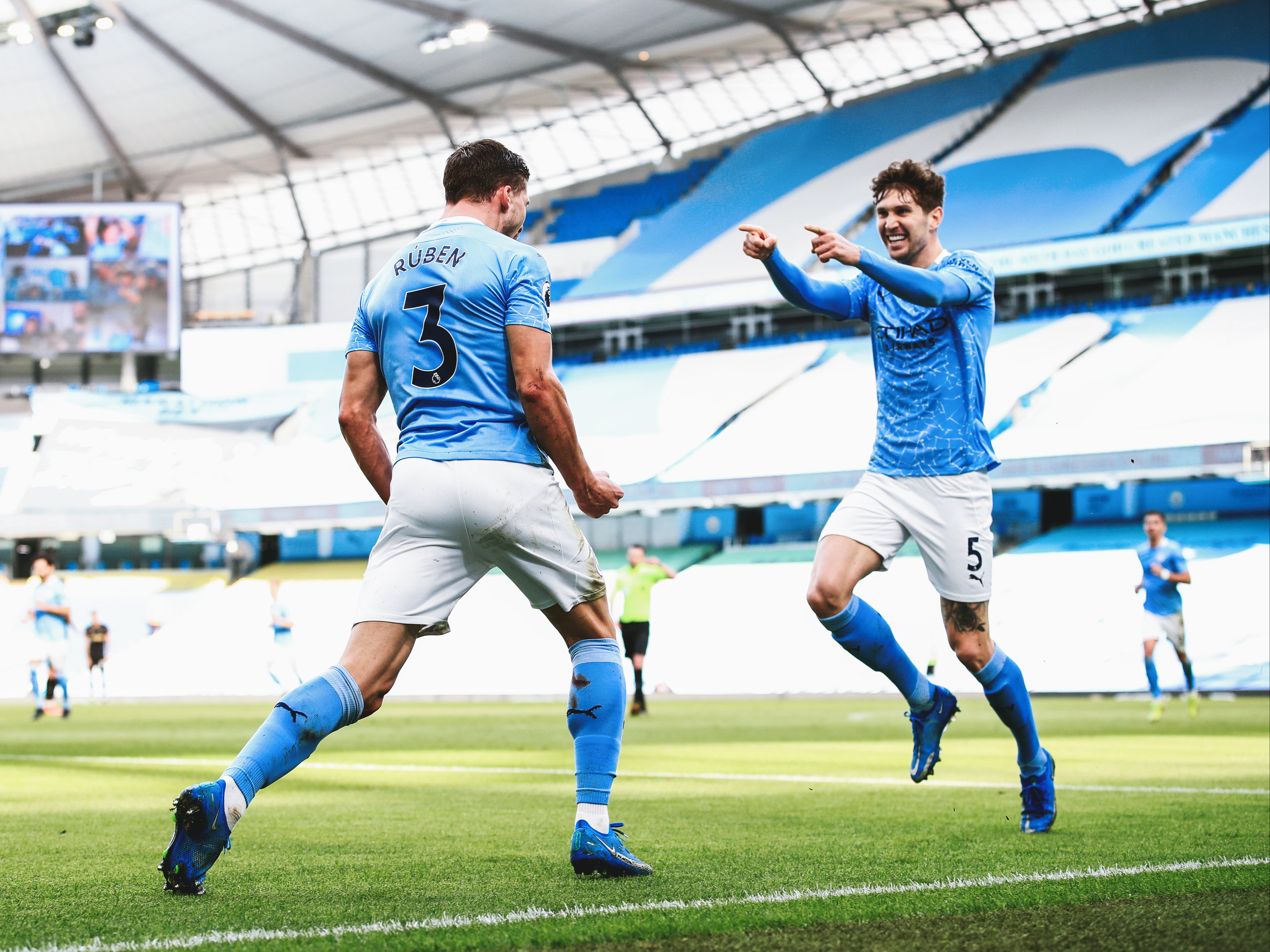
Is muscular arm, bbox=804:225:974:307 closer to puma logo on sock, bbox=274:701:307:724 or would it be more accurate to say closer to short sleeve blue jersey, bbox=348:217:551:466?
short sleeve blue jersey, bbox=348:217:551:466

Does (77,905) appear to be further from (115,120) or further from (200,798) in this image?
(115,120)

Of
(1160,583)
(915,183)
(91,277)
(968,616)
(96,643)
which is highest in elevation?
(91,277)

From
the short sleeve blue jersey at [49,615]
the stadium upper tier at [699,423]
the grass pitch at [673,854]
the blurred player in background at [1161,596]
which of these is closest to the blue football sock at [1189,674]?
the blurred player in background at [1161,596]

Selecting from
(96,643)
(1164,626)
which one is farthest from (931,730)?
(96,643)

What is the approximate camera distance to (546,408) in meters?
3.81

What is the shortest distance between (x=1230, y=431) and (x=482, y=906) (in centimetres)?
2444

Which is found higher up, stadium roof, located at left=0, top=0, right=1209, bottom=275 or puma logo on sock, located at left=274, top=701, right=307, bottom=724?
stadium roof, located at left=0, top=0, right=1209, bottom=275

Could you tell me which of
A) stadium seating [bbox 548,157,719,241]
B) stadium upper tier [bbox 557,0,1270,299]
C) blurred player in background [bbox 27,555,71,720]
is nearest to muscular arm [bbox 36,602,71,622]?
blurred player in background [bbox 27,555,71,720]

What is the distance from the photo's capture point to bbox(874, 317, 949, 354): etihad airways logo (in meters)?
5.20

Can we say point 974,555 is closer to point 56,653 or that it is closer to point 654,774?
point 654,774

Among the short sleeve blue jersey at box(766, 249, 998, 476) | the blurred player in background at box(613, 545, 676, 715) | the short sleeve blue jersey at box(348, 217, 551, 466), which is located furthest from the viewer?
the blurred player in background at box(613, 545, 676, 715)

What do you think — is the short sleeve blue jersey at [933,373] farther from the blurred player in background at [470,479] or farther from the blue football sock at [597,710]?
the blue football sock at [597,710]

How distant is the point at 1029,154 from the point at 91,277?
27.8 metres

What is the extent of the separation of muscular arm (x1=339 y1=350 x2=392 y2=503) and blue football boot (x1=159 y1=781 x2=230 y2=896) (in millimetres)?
1025
